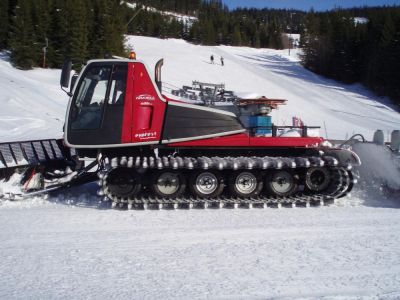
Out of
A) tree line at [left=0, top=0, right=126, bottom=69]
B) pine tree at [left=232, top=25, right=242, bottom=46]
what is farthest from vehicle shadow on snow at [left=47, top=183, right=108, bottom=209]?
pine tree at [left=232, top=25, right=242, bottom=46]

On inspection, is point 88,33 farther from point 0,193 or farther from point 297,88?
point 0,193

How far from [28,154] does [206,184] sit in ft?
12.3

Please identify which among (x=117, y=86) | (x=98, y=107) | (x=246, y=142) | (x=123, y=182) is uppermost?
(x=117, y=86)

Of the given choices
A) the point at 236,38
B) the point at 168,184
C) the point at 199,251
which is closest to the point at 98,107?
the point at 168,184

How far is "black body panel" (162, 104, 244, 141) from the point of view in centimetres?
716

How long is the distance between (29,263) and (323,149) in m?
5.39

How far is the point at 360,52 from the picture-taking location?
5725 cm

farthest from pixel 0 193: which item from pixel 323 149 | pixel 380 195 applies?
pixel 380 195

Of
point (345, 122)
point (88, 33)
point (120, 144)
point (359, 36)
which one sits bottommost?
point (345, 122)

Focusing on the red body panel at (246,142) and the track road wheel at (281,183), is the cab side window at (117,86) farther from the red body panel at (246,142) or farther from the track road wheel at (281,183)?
the track road wheel at (281,183)

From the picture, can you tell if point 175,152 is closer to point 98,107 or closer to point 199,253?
point 98,107

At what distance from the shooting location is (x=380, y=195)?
788 cm

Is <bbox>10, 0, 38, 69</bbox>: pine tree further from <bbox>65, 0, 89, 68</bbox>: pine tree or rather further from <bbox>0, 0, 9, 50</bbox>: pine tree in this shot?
<bbox>65, 0, 89, 68</bbox>: pine tree

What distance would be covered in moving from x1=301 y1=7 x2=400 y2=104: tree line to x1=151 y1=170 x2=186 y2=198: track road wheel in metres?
44.2
